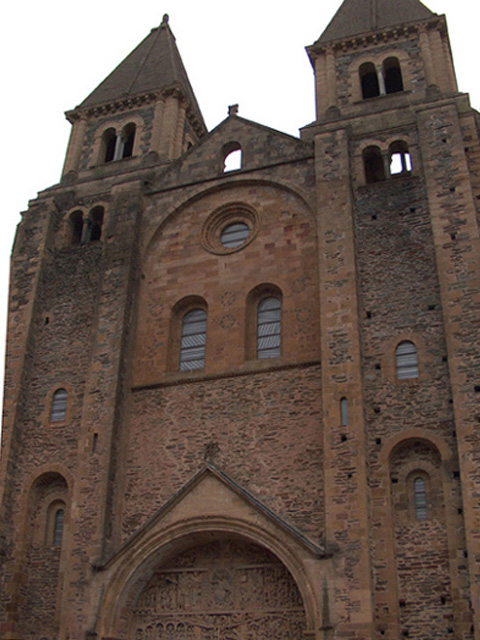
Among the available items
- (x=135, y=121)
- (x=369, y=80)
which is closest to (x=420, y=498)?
(x=369, y=80)

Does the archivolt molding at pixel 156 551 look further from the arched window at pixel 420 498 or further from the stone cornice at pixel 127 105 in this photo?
the stone cornice at pixel 127 105

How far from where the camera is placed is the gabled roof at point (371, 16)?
25109 millimetres

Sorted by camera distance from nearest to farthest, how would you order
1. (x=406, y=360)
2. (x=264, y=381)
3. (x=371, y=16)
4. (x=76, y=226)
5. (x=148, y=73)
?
(x=406, y=360)
(x=264, y=381)
(x=76, y=226)
(x=371, y=16)
(x=148, y=73)

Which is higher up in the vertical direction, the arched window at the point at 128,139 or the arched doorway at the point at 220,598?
the arched window at the point at 128,139

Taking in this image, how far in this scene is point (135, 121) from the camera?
26.9m

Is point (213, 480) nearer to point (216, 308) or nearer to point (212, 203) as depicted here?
point (216, 308)

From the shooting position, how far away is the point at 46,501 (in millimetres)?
19344

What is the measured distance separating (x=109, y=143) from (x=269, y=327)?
445 inches

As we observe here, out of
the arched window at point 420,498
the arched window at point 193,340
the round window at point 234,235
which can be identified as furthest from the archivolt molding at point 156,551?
the round window at point 234,235

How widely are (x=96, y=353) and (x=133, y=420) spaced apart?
2.15 m

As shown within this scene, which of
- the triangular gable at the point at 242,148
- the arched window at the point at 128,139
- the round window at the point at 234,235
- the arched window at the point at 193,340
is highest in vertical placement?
the arched window at the point at 128,139

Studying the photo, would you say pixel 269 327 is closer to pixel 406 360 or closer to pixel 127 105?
pixel 406 360

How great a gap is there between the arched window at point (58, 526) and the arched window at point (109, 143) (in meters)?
13.0

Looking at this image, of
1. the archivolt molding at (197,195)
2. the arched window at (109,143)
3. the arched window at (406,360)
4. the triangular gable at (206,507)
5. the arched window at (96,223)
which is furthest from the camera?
the arched window at (109,143)
